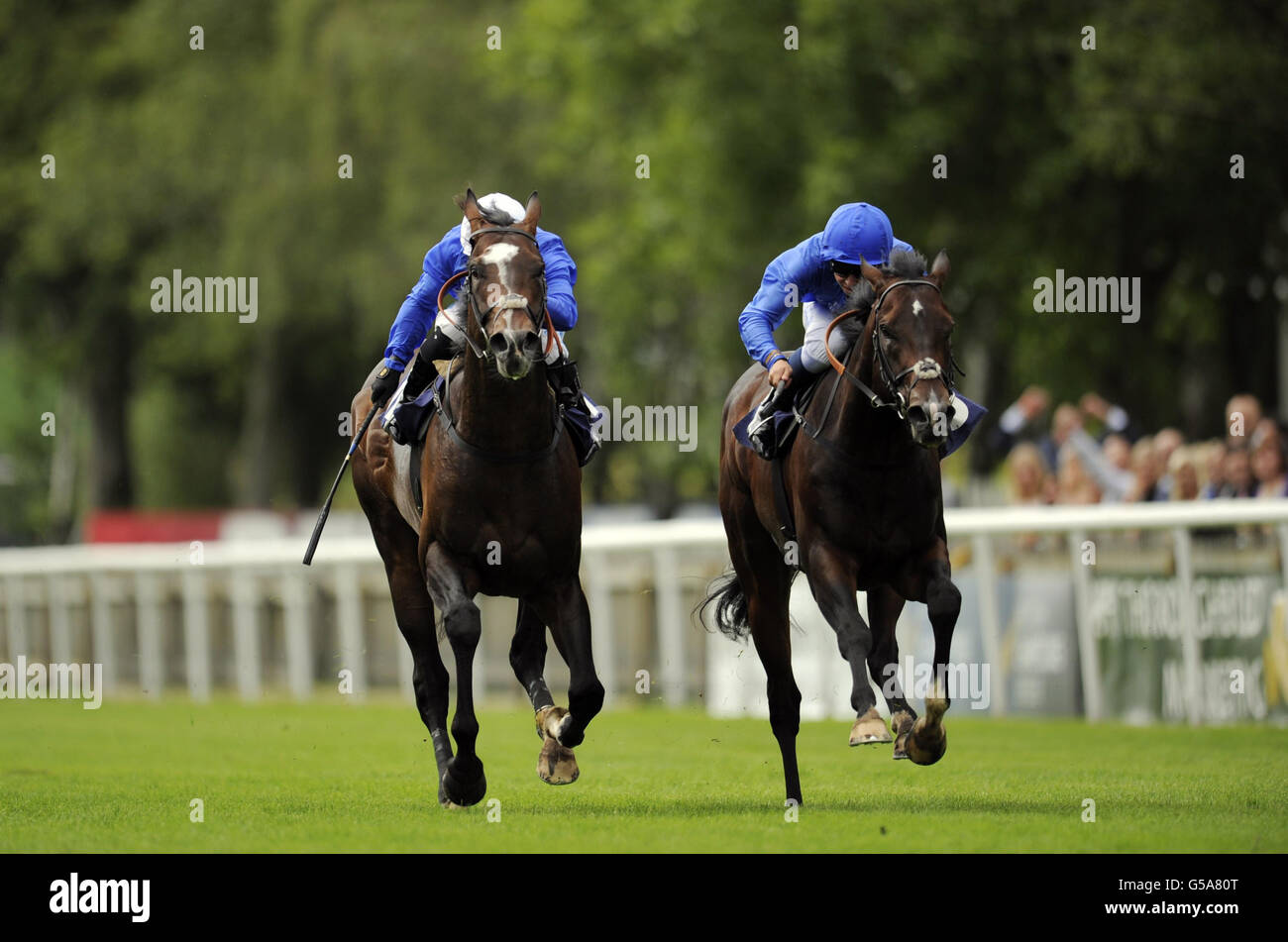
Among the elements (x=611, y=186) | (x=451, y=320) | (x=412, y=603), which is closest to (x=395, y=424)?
(x=451, y=320)

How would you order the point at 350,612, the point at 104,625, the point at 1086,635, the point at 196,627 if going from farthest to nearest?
the point at 104,625, the point at 196,627, the point at 350,612, the point at 1086,635

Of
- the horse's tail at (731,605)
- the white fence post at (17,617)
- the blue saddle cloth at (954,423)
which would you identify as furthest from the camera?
the white fence post at (17,617)

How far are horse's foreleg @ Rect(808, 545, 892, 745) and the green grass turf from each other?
37cm

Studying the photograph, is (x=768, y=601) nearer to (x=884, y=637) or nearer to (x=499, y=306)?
(x=884, y=637)

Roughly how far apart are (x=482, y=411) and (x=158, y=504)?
3687 centimetres

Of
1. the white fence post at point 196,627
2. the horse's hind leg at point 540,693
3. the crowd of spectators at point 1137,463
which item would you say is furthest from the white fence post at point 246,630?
the horse's hind leg at point 540,693

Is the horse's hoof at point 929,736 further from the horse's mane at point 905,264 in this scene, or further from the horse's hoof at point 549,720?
the horse's mane at point 905,264

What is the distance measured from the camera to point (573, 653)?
8836 millimetres

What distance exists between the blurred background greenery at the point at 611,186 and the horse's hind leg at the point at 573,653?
Answer: 11995 millimetres

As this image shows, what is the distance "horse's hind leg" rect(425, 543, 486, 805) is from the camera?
8695 mm

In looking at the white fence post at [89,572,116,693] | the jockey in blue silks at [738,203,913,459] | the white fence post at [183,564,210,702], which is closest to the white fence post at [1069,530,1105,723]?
the jockey in blue silks at [738,203,913,459]

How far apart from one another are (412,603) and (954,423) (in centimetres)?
297

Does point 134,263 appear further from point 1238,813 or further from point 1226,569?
point 1238,813

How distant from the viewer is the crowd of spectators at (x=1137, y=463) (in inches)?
555
